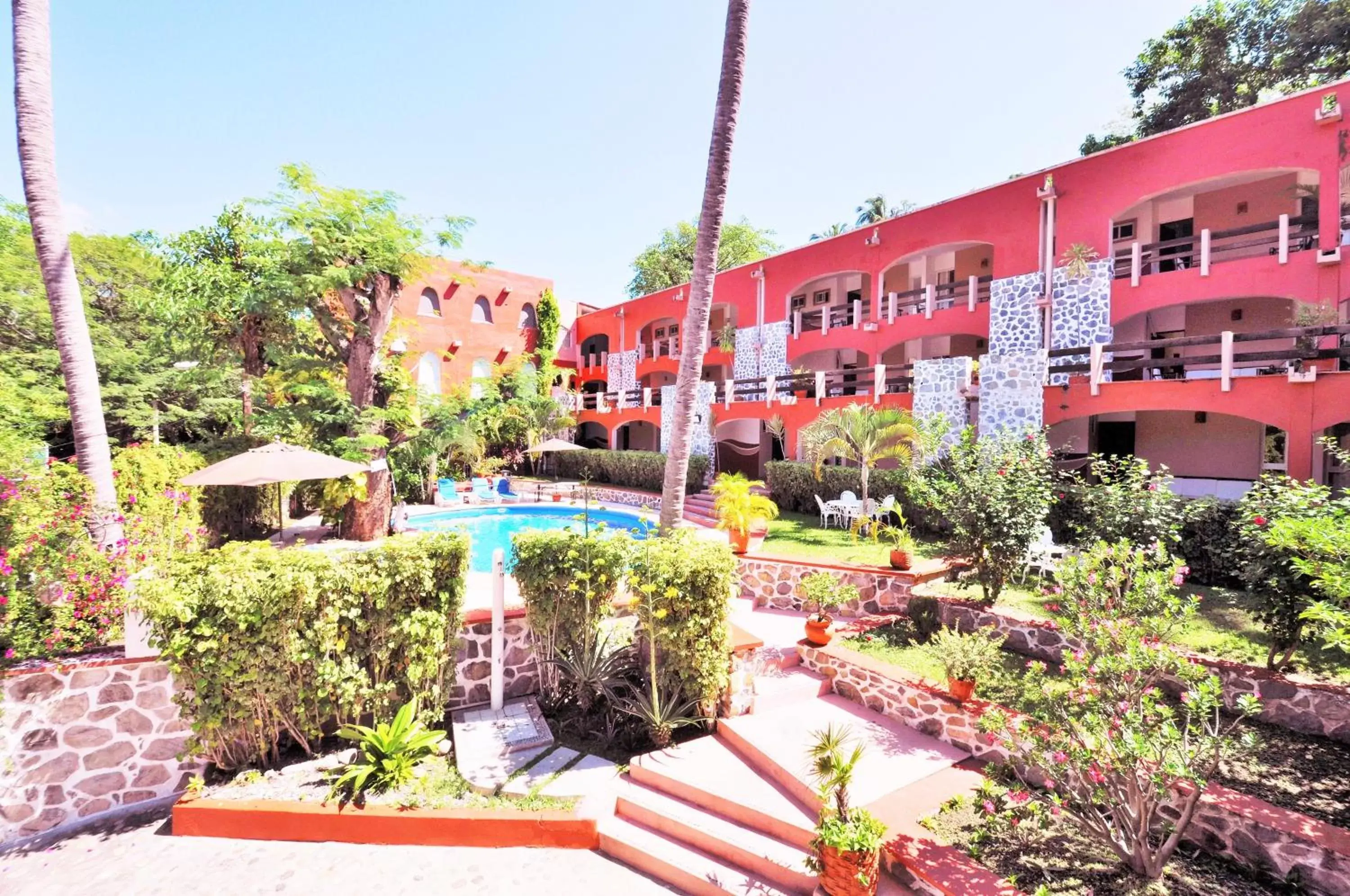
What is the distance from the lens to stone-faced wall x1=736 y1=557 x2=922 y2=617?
8805 mm

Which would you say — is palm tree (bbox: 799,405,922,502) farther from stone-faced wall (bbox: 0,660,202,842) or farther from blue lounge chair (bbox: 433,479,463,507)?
blue lounge chair (bbox: 433,479,463,507)

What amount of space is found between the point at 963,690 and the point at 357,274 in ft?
45.9

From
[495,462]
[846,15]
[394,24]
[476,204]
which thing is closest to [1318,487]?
[846,15]

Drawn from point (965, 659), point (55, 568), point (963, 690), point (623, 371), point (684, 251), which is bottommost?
point (963, 690)

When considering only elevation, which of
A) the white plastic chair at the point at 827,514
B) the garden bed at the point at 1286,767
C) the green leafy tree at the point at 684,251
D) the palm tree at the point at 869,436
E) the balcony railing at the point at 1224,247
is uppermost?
the green leafy tree at the point at 684,251

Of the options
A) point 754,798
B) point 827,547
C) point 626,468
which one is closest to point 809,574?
point 827,547

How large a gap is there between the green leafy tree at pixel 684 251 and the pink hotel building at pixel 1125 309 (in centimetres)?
1601

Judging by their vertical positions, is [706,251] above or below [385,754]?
above

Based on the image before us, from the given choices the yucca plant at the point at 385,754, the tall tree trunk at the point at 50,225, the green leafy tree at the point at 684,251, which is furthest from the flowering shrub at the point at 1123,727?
the green leafy tree at the point at 684,251

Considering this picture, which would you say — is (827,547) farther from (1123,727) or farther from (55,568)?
(55,568)

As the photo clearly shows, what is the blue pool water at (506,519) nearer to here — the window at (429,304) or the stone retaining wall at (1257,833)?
the stone retaining wall at (1257,833)

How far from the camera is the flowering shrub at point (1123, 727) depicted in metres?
3.62

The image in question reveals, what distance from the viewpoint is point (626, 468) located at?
21875 mm

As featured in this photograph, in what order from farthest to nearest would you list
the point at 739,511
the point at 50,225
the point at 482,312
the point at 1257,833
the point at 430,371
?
1. the point at 482,312
2. the point at 430,371
3. the point at 739,511
4. the point at 50,225
5. the point at 1257,833
